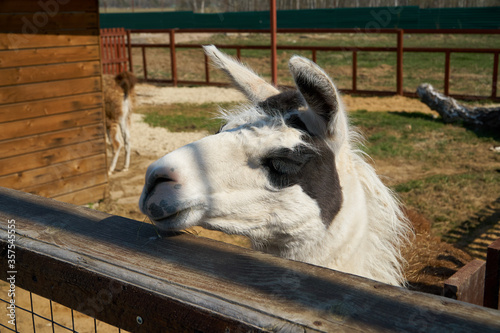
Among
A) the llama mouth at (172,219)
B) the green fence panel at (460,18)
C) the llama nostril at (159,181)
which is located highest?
the green fence panel at (460,18)

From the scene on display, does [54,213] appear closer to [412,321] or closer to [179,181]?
[179,181]

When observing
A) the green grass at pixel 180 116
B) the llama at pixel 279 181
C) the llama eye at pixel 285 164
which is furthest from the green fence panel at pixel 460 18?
the llama eye at pixel 285 164

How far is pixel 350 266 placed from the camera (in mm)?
2115

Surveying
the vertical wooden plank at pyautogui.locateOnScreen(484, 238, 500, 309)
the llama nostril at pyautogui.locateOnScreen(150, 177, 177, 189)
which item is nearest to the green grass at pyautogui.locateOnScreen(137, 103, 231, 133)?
the vertical wooden plank at pyautogui.locateOnScreen(484, 238, 500, 309)

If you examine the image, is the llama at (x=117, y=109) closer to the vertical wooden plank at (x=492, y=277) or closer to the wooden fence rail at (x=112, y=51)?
the vertical wooden plank at (x=492, y=277)

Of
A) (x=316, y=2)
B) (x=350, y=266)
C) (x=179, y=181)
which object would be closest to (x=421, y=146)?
(x=350, y=266)

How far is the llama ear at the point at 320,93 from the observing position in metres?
1.58

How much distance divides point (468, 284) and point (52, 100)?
5.01 metres

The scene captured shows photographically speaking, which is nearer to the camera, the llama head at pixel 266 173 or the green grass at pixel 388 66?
the llama head at pixel 266 173

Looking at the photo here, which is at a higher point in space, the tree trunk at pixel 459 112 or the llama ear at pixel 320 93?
the llama ear at pixel 320 93

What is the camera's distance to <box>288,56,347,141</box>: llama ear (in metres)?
1.58

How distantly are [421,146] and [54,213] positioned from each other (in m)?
7.90

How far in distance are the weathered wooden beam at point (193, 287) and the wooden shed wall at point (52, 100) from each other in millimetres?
4237

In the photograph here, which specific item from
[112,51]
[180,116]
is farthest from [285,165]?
[112,51]
